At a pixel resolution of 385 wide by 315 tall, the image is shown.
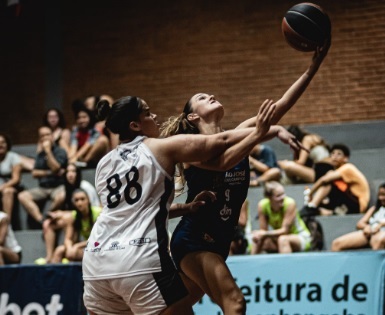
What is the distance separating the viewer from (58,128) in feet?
36.4

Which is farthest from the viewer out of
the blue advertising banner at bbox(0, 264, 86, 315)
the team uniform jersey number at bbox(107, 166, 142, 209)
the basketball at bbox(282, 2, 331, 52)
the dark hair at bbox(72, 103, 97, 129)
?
the dark hair at bbox(72, 103, 97, 129)

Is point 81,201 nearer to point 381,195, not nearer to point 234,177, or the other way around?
point 381,195

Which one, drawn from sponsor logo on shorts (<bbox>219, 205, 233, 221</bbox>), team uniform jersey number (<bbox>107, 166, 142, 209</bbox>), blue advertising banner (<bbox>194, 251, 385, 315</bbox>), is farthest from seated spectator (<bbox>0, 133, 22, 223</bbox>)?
team uniform jersey number (<bbox>107, 166, 142, 209</bbox>)

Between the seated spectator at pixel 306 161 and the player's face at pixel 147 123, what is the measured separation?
209 inches

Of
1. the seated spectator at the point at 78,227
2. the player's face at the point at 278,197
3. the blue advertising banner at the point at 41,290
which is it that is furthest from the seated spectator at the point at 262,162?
the blue advertising banner at the point at 41,290

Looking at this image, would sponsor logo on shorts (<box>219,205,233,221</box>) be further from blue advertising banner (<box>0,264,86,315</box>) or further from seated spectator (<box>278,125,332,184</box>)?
seated spectator (<box>278,125,332,184</box>)

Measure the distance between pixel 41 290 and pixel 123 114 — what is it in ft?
11.3

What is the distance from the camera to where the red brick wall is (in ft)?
37.9

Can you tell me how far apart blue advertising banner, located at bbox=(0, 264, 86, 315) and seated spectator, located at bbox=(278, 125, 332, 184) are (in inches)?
135

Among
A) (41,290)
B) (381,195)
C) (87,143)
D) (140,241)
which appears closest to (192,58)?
(87,143)

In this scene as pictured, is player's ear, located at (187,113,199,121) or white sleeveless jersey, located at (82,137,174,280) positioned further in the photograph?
player's ear, located at (187,113,199,121)

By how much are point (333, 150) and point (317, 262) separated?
3.06 meters

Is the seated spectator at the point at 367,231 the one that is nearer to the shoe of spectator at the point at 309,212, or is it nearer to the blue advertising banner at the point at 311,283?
the shoe of spectator at the point at 309,212

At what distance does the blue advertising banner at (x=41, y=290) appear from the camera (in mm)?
7227
